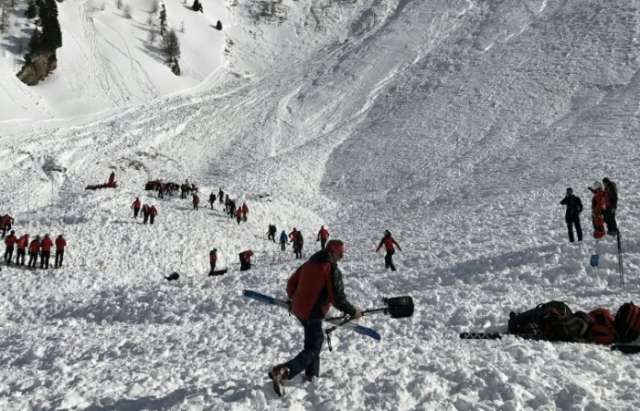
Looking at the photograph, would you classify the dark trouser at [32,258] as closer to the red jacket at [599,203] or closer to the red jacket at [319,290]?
the red jacket at [319,290]

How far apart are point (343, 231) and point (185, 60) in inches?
2012

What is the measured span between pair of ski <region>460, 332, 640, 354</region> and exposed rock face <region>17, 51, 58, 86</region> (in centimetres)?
5780

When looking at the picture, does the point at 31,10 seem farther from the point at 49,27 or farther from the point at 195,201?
the point at 195,201

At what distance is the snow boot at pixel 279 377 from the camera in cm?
568

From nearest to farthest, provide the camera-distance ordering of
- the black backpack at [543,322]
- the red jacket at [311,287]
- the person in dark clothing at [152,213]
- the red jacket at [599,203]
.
A: the red jacket at [311,287], the black backpack at [543,322], the red jacket at [599,203], the person in dark clothing at [152,213]

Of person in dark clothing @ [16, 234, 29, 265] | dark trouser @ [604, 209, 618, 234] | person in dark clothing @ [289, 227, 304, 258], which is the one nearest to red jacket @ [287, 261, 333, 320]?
dark trouser @ [604, 209, 618, 234]

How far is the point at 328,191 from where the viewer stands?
40.3m

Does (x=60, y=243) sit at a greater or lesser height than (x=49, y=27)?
lesser

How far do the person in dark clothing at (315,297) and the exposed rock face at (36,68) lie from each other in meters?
58.3

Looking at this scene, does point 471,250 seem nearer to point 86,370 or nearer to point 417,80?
point 86,370

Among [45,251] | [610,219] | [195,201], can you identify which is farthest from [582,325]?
[195,201]

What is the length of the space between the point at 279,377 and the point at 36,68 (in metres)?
59.8

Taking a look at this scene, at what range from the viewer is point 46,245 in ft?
69.5

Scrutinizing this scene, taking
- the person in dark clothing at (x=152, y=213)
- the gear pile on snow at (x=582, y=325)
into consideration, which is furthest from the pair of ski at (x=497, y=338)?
the person in dark clothing at (x=152, y=213)
